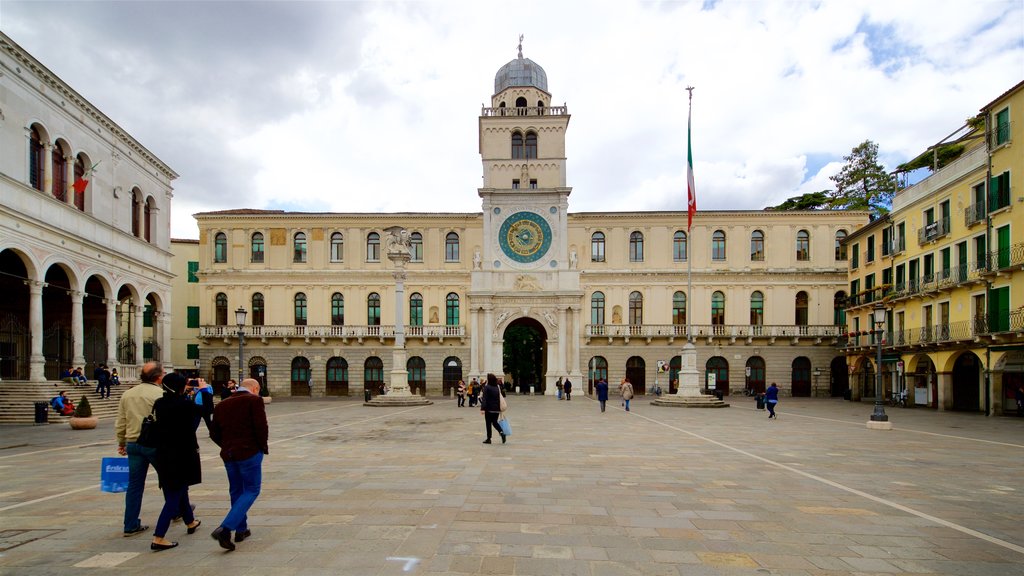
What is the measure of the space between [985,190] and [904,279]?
29.6ft

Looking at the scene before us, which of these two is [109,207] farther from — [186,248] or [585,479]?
[585,479]

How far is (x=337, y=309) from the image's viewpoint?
157ft

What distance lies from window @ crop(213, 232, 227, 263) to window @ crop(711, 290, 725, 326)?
3721cm

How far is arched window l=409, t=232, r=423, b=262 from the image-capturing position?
4844 cm

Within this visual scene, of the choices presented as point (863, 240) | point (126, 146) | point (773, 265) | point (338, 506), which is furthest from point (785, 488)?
point (773, 265)

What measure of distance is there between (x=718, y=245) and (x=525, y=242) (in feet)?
48.2

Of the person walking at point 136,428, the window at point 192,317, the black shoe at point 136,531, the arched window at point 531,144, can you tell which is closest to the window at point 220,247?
the window at point 192,317

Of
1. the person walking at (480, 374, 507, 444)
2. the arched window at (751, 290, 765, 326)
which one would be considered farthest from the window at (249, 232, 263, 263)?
the person walking at (480, 374, 507, 444)

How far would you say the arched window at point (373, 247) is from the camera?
4822cm

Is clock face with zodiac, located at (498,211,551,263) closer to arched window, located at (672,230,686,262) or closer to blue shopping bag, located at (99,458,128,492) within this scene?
arched window, located at (672,230,686,262)

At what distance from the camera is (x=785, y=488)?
10.1 meters

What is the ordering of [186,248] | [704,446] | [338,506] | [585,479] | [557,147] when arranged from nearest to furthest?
[338,506] < [585,479] < [704,446] < [557,147] < [186,248]

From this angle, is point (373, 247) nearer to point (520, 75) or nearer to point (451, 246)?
point (451, 246)

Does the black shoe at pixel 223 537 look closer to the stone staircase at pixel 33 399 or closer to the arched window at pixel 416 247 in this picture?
the stone staircase at pixel 33 399
